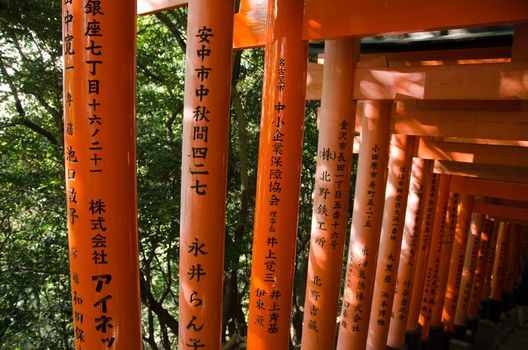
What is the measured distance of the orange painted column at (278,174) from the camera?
3.72 m

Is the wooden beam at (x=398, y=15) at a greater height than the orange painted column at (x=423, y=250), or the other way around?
the wooden beam at (x=398, y=15)

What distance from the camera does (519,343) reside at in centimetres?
1052

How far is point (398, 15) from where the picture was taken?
3365 mm

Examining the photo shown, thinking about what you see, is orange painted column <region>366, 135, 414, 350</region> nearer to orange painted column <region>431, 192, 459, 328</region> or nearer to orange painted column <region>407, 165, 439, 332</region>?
orange painted column <region>407, 165, 439, 332</region>

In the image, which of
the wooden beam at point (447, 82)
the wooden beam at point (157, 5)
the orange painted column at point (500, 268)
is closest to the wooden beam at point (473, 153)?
the wooden beam at point (447, 82)

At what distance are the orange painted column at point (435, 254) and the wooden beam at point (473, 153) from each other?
2.09 m

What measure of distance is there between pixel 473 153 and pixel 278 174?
4295mm

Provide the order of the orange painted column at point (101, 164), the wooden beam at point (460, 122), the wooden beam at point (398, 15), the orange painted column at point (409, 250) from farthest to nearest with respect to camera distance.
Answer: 1. the orange painted column at point (409, 250)
2. the wooden beam at point (460, 122)
3. the wooden beam at point (398, 15)
4. the orange painted column at point (101, 164)

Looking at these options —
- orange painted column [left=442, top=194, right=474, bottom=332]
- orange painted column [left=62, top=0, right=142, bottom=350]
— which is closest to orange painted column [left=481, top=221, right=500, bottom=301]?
orange painted column [left=442, top=194, right=474, bottom=332]

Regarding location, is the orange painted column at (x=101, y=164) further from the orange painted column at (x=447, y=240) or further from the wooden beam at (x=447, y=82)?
the orange painted column at (x=447, y=240)

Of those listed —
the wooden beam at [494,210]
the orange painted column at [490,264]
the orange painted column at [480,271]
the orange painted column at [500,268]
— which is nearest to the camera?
the wooden beam at [494,210]

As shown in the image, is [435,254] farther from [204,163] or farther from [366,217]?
[204,163]

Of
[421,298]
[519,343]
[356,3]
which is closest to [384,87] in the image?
[356,3]

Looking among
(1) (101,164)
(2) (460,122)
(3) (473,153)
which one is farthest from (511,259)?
(1) (101,164)
